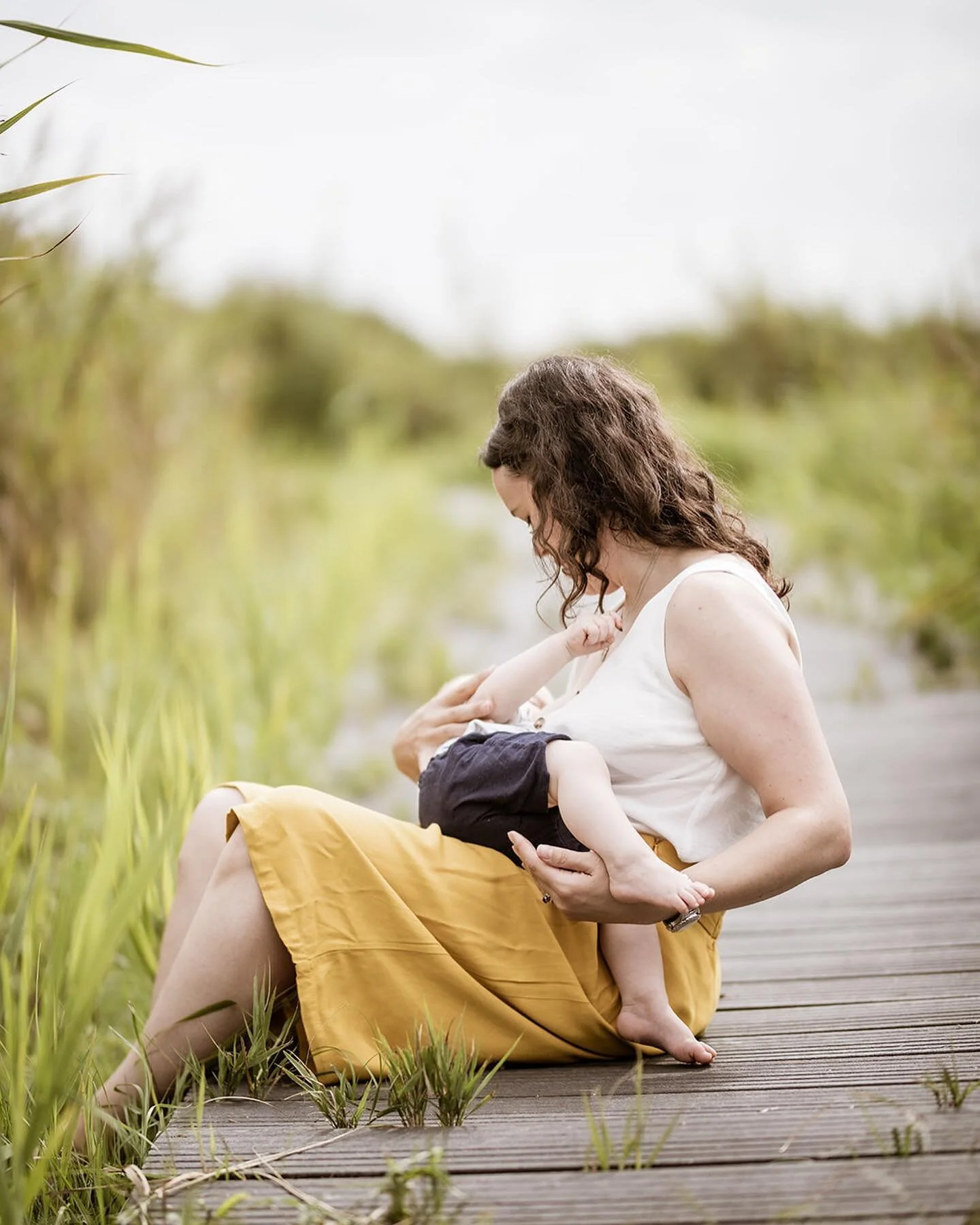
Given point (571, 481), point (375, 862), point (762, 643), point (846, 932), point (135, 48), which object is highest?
point (135, 48)

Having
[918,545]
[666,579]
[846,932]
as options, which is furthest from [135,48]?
[918,545]

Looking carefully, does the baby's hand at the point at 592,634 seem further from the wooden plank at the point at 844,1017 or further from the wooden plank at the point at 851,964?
the wooden plank at the point at 851,964

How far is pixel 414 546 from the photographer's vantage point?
7.45 meters

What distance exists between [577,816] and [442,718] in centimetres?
50

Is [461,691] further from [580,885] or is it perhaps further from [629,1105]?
[629,1105]

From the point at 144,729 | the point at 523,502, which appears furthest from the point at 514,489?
the point at 144,729

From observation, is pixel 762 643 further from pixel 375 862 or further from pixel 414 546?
pixel 414 546

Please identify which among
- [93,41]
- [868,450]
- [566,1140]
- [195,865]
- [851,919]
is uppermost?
[93,41]

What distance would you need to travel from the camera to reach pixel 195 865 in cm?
166

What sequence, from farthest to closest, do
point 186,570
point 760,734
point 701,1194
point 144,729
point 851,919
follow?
point 186,570 < point 851,919 < point 144,729 < point 760,734 < point 701,1194

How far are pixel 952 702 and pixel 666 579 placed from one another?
3.07m

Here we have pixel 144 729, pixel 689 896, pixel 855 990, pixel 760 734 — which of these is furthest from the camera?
pixel 855 990

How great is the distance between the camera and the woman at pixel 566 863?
1429 millimetres

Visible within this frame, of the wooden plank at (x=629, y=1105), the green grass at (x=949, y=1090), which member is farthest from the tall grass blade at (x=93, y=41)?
the green grass at (x=949, y=1090)
